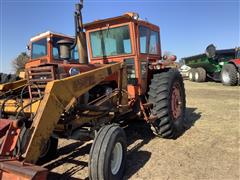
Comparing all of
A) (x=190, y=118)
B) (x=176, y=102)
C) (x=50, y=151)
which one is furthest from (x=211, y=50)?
(x=50, y=151)

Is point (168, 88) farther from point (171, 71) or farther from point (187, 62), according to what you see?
point (187, 62)

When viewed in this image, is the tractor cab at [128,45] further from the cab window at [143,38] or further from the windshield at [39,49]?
the windshield at [39,49]

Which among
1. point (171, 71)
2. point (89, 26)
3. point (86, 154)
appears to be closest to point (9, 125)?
point (86, 154)

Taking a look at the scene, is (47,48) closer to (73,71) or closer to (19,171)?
(73,71)

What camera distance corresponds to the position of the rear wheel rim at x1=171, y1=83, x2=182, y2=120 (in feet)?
22.8

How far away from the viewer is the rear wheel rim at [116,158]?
14.7ft

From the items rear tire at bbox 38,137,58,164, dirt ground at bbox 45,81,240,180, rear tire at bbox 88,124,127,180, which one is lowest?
dirt ground at bbox 45,81,240,180

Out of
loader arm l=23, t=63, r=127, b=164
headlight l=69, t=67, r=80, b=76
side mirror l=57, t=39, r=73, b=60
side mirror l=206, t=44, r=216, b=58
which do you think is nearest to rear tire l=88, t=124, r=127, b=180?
loader arm l=23, t=63, r=127, b=164

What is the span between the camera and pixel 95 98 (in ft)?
18.4

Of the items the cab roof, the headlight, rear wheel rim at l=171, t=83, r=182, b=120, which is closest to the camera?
the headlight

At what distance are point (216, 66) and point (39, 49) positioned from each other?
41.4 ft

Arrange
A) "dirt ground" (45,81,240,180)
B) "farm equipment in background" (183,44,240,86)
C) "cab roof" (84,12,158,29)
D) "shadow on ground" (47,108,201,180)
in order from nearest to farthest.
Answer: "dirt ground" (45,81,240,180)
"shadow on ground" (47,108,201,180)
"cab roof" (84,12,158,29)
"farm equipment in background" (183,44,240,86)

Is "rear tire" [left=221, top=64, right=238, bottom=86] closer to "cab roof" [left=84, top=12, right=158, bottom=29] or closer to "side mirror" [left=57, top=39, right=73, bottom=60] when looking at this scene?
"cab roof" [left=84, top=12, right=158, bottom=29]

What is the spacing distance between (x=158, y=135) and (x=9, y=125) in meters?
3.62
